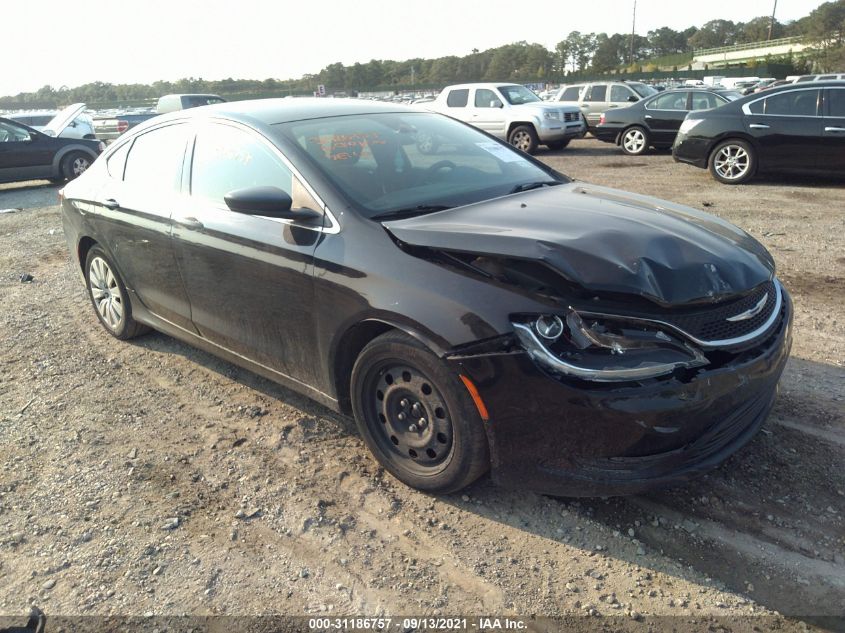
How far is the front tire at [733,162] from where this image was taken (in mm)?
10375

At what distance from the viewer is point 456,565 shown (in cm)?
256

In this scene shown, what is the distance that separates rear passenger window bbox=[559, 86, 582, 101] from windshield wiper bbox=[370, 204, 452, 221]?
1718 centimetres

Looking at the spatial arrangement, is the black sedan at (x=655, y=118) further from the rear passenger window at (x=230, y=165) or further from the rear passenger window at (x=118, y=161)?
the rear passenger window at (x=230, y=165)

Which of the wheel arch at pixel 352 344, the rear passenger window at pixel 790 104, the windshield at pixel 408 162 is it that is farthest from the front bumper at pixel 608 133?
the wheel arch at pixel 352 344

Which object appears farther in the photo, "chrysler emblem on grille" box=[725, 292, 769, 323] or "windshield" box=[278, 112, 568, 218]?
"windshield" box=[278, 112, 568, 218]

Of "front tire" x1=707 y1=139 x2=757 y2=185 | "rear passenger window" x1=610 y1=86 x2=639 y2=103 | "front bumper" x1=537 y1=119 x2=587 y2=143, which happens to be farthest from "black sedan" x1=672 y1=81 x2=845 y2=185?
"rear passenger window" x1=610 y1=86 x2=639 y2=103

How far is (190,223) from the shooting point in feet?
12.2

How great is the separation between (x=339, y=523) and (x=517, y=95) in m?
15.7

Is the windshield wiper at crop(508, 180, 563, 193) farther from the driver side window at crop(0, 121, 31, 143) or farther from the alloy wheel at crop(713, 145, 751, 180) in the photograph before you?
the driver side window at crop(0, 121, 31, 143)

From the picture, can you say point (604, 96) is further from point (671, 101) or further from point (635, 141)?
point (671, 101)

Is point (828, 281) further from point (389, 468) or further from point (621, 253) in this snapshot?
point (389, 468)

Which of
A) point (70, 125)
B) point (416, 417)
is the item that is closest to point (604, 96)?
point (70, 125)

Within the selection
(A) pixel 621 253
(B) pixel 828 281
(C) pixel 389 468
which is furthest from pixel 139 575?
(B) pixel 828 281

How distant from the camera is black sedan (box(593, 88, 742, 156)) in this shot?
1446cm
